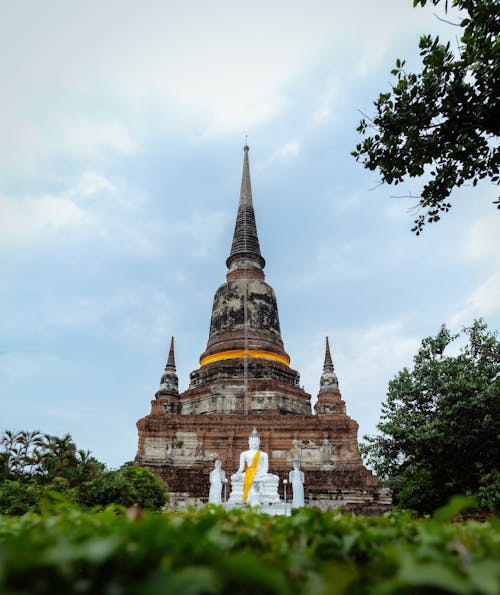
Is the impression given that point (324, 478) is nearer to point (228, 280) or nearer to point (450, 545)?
point (228, 280)

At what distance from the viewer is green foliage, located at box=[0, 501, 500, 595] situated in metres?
1.34

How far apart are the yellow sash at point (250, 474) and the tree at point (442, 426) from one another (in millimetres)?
6906

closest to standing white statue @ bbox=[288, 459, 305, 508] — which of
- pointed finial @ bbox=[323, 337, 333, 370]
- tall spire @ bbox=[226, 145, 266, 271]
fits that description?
pointed finial @ bbox=[323, 337, 333, 370]

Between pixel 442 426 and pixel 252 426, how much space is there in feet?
27.6

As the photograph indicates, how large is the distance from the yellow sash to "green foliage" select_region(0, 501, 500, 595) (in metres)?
16.0

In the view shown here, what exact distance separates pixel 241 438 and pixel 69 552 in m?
→ 22.1

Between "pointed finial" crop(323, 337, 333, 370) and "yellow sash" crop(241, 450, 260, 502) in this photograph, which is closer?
"yellow sash" crop(241, 450, 260, 502)

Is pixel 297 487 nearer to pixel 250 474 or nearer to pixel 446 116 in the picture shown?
pixel 250 474

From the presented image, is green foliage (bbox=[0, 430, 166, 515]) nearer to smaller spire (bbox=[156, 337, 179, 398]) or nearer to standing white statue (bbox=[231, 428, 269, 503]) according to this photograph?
standing white statue (bbox=[231, 428, 269, 503])

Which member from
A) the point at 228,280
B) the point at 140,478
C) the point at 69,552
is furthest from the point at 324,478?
the point at 69,552

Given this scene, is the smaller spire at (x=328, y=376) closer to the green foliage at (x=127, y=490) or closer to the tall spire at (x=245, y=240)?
the tall spire at (x=245, y=240)

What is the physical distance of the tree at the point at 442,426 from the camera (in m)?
20.3

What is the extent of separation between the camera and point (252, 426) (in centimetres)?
2273

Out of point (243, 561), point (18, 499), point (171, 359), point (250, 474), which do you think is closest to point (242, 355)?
point (171, 359)
